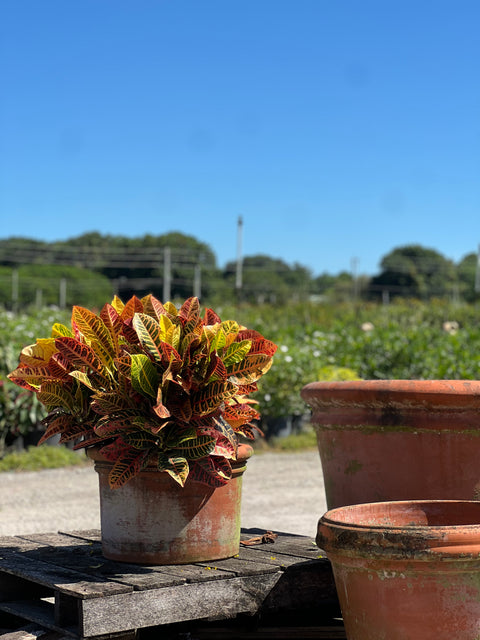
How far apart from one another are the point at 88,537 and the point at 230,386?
3.86ft

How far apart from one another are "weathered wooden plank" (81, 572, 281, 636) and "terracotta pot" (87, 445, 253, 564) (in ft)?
0.68

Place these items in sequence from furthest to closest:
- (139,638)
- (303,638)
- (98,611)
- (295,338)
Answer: (295,338) → (303,638) → (139,638) → (98,611)

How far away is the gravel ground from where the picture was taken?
16.8ft

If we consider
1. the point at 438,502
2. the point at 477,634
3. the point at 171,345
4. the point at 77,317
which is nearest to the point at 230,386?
the point at 171,345

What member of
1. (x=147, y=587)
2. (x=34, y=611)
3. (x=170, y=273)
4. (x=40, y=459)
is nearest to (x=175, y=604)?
(x=147, y=587)

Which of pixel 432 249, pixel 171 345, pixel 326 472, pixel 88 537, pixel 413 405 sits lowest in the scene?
pixel 88 537

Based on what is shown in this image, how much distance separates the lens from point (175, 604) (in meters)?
2.51

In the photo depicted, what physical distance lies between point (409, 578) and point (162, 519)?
2.92 feet

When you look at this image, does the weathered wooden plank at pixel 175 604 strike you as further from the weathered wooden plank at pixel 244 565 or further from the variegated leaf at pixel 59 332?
the variegated leaf at pixel 59 332

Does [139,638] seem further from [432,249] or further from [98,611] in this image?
[432,249]

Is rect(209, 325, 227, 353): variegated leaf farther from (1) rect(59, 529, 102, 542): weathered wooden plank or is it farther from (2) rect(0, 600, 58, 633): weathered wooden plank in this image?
(1) rect(59, 529, 102, 542): weathered wooden plank

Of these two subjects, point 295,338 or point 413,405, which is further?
point 295,338

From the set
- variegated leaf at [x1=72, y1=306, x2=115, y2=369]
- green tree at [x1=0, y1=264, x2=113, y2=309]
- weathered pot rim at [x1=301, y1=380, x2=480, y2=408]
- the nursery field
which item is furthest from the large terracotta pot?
green tree at [x1=0, y1=264, x2=113, y2=309]

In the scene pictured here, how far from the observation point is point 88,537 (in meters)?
3.42
